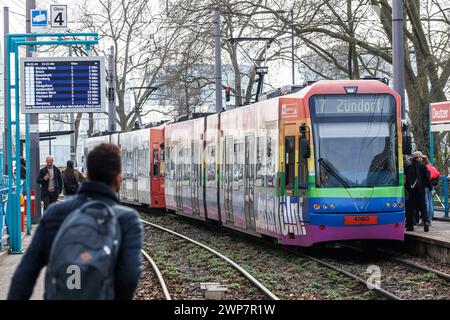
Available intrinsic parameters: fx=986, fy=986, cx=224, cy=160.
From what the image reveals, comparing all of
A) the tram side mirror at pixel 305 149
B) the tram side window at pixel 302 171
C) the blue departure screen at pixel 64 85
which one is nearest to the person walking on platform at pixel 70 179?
the blue departure screen at pixel 64 85

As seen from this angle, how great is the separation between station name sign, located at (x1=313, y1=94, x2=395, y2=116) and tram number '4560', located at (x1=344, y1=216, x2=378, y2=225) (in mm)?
1696

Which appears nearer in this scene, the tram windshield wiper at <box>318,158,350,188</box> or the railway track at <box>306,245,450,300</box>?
the railway track at <box>306,245,450,300</box>

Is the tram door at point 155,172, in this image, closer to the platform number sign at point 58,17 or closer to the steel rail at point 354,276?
the steel rail at point 354,276

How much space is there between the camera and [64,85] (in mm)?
17562

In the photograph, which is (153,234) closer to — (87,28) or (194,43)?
(194,43)

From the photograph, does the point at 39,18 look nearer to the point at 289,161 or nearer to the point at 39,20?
the point at 39,20

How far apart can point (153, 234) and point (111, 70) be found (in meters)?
22.1

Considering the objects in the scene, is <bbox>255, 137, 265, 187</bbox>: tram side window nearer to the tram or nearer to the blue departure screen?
the tram

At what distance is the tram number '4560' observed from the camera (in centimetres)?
1595

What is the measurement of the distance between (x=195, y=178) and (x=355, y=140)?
968cm

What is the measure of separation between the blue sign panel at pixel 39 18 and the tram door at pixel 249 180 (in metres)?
4.47

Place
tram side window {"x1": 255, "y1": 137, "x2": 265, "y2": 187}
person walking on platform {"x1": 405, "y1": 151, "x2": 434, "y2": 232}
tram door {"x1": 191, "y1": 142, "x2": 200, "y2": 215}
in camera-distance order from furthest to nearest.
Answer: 1. tram door {"x1": 191, "y1": 142, "x2": 200, "y2": 215}
2. person walking on platform {"x1": 405, "y1": 151, "x2": 434, "y2": 232}
3. tram side window {"x1": 255, "y1": 137, "x2": 265, "y2": 187}

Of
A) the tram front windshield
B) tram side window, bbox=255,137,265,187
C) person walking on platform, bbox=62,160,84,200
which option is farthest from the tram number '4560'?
person walking on platform, bbox=62,160,84,200

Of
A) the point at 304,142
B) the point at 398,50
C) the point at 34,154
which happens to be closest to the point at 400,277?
the point at 304,142
